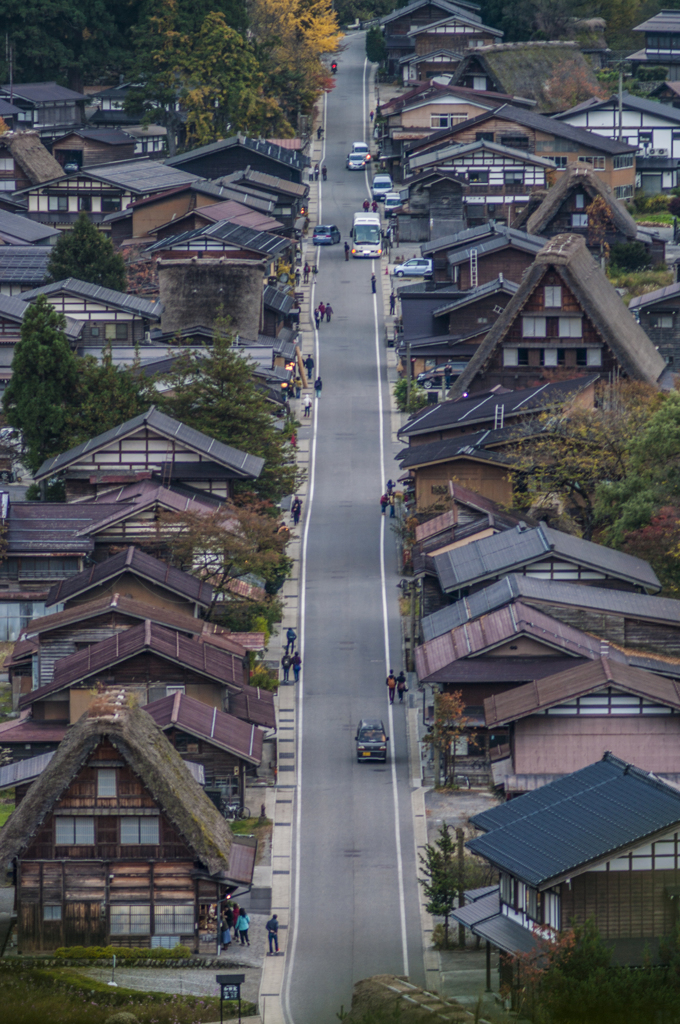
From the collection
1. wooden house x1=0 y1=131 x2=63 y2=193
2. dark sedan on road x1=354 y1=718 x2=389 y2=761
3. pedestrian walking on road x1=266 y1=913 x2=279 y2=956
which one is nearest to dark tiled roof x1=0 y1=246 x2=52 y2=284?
wooden house x1=0 y1=131 x2=63 y2=193

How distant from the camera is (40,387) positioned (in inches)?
2739

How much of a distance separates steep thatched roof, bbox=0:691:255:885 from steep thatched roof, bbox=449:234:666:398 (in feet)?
123

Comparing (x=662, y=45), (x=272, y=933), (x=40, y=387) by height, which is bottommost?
(x=272, y=933)

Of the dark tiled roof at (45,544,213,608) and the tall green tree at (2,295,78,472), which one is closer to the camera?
the dark tiled roof at (45,544,213,608)

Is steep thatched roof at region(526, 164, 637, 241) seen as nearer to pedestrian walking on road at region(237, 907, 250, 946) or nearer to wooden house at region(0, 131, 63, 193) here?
wooden house at region(0, 131, 63, 193)

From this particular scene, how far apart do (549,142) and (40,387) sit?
50026 millimetres

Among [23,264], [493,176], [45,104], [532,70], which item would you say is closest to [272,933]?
[23,264]

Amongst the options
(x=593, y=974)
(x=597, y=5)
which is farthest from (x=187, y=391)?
(x=597, y=5)

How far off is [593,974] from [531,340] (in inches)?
1847

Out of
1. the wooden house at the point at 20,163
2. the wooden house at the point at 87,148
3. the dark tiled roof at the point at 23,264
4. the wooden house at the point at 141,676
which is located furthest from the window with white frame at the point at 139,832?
the wooden house at the point at 87,148

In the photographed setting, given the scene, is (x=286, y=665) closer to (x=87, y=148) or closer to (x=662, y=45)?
(x=87, y=148)

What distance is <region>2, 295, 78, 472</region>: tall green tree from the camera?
69125 mm

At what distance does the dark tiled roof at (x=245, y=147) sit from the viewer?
4385 inches

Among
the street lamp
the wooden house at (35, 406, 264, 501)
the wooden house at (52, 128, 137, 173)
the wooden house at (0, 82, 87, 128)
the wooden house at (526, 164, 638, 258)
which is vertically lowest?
the street lamp
